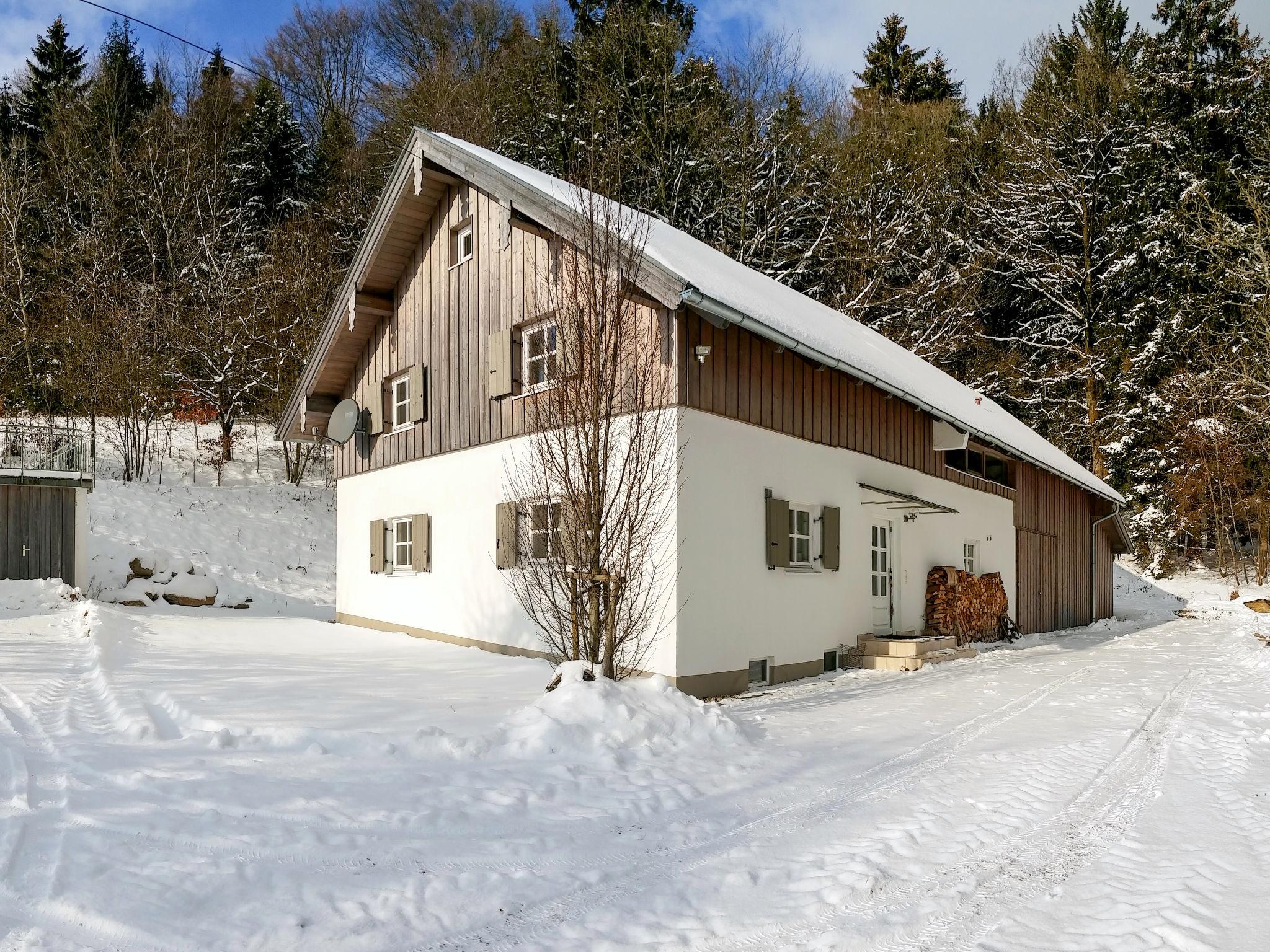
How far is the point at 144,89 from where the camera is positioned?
102ft

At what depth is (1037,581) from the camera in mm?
18312

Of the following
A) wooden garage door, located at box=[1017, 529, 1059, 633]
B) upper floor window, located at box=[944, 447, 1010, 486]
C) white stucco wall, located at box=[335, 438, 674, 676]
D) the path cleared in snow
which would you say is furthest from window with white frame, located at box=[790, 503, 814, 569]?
wooden garage door, located at box=[1017, 529, 1059, 633]

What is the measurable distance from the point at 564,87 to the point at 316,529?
13.2 metres

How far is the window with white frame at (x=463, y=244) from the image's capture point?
1205cm

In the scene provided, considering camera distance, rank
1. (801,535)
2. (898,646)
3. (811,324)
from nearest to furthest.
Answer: (801,535) < (898,646) < (811,324)

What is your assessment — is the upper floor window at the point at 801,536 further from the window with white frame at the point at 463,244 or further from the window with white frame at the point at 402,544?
the window with white frame at the point at 402,544

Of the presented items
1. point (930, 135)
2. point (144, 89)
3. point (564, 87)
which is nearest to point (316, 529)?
point (564, 87)

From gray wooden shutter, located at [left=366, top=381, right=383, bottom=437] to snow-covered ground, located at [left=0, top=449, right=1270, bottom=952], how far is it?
5363 mm

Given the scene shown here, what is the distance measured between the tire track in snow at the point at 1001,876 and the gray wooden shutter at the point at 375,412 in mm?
11097

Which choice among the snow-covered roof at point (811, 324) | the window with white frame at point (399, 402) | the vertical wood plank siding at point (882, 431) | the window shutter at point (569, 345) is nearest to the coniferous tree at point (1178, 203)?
the vertical wood plank siding at point (882, 431)

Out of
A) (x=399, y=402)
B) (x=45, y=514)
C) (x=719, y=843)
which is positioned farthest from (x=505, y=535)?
(x=45, y=514)

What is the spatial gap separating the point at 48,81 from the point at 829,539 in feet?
108

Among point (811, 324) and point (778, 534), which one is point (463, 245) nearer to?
point (811, 324)

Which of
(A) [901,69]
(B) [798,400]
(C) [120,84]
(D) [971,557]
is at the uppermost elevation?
(A) [901,69]
